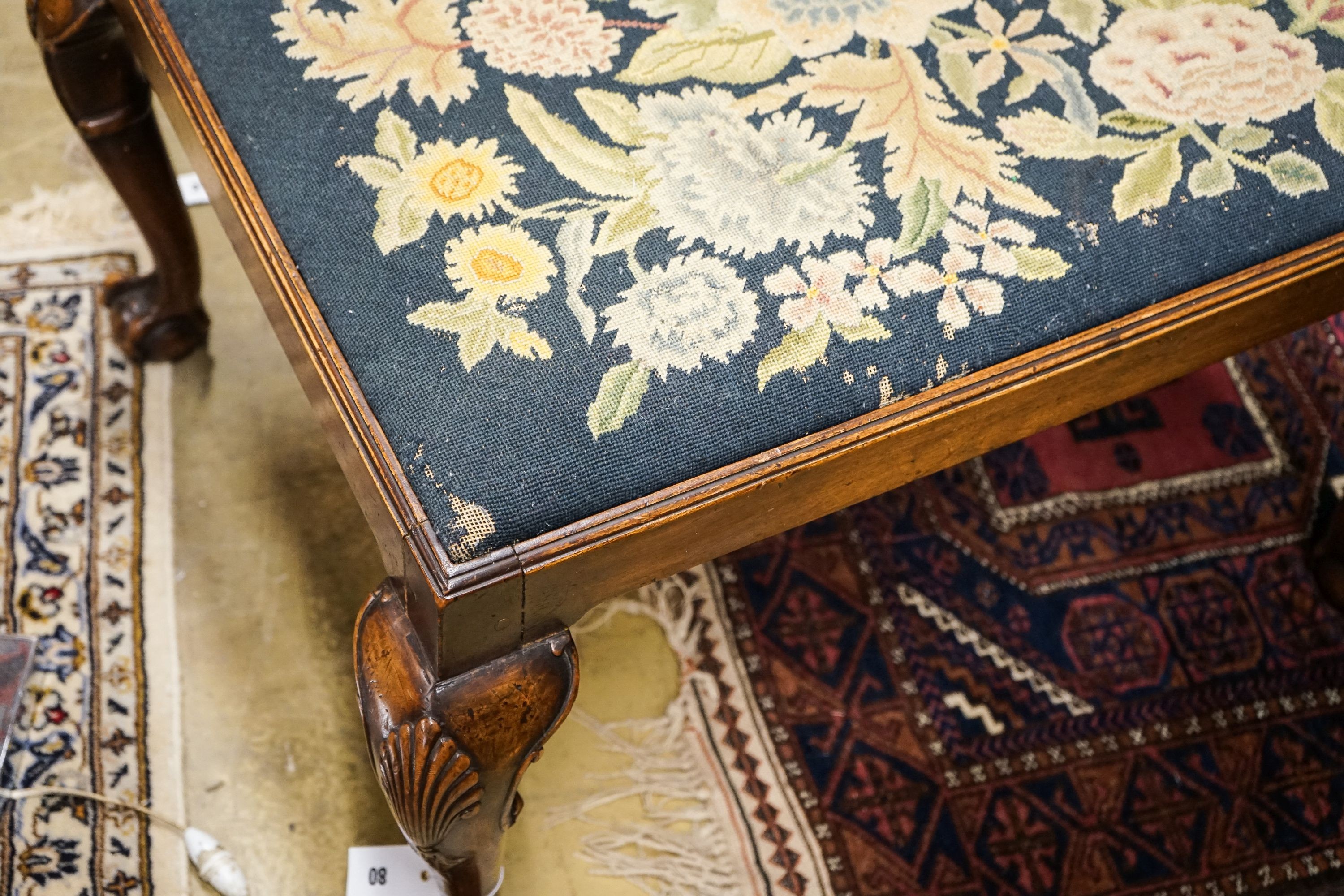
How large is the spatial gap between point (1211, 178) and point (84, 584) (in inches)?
36.0

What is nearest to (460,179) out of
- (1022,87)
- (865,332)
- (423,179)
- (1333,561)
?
(423,179)

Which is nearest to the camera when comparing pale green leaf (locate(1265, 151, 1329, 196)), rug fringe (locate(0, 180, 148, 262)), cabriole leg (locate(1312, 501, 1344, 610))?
pale green leaf (locate(1265, 151, 1329, 196))

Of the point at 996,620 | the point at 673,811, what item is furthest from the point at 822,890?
the point at 996,620

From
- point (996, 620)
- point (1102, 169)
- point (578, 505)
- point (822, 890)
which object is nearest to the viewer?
point (578, 505)

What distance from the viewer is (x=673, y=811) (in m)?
0.88

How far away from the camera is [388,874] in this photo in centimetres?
83

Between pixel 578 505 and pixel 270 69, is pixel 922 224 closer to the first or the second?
pixel 578 505

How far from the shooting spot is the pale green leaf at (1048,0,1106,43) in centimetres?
70

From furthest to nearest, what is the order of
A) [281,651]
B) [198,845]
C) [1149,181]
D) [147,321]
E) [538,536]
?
[147,321], [281,651], [198,845], [1149,181], [538,536]

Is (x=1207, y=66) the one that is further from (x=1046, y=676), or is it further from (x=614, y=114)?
(x=1046, y=676)

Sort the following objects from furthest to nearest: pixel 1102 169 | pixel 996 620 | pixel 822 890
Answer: pixel 996 620
pixel 822 890
pixel 1102 169

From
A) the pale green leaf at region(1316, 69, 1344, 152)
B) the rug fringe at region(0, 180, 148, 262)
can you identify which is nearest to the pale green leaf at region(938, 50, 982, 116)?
the pale green leaf at region(1316, 69, 1344, 152)

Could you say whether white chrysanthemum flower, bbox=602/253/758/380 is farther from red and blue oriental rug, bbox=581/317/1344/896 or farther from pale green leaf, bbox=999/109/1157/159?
red and blue oriental rug, bbox=581/317/1344/896

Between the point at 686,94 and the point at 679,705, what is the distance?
20.0 inches
